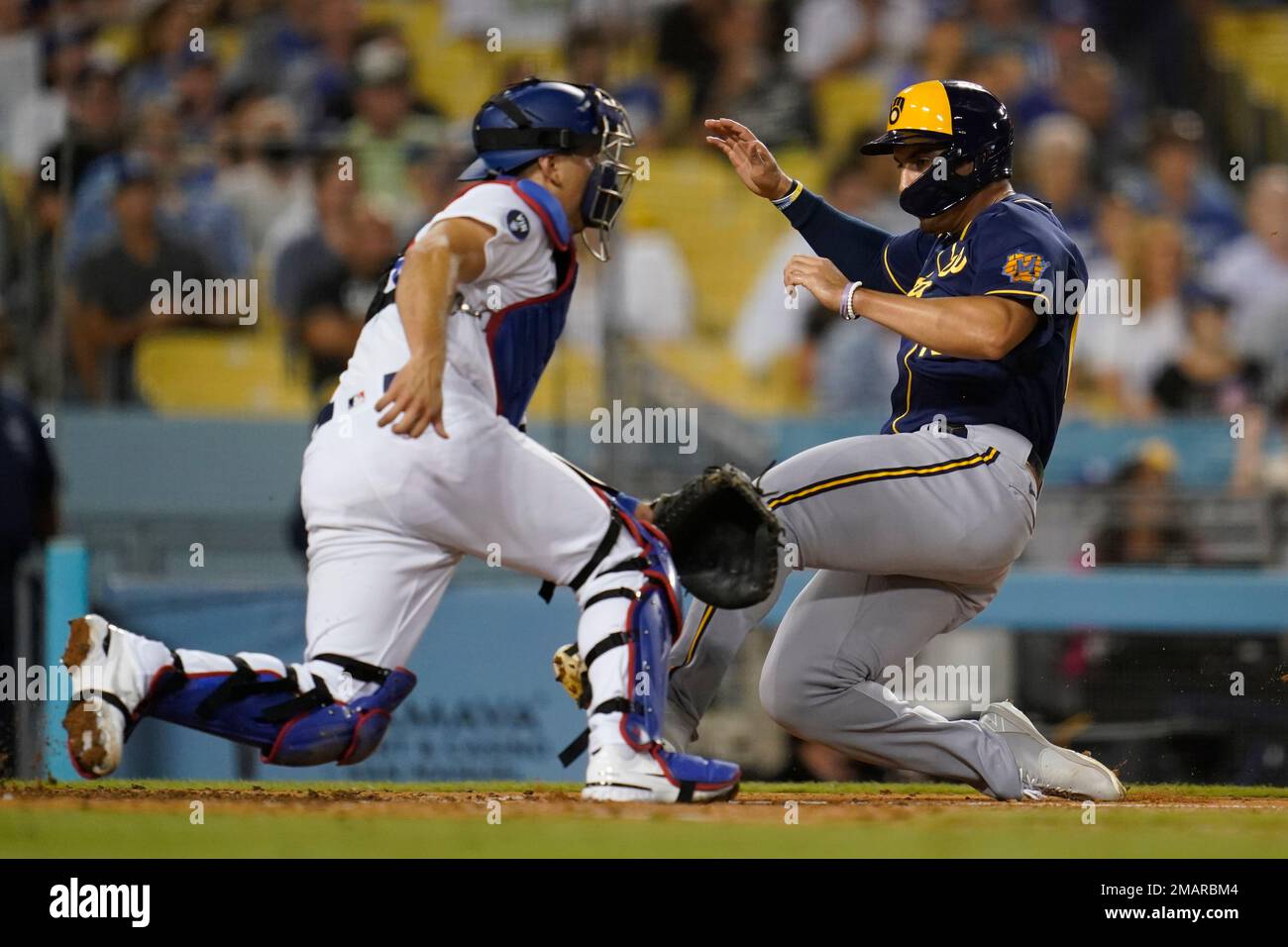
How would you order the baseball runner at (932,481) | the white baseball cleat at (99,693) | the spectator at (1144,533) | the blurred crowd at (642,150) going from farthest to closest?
the blurred crowd at (642,150), the spectator at (1144,533), the baseball runner at (932,481), the white baseball cleat at (99,693)

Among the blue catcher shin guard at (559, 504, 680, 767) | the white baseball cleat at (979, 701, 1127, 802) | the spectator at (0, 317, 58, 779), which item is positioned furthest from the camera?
the spectator at (0, 317, 58, 779)

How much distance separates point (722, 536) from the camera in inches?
173

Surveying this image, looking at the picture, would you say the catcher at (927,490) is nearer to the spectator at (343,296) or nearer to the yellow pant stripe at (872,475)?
the yellow pant stripe at (872,475)

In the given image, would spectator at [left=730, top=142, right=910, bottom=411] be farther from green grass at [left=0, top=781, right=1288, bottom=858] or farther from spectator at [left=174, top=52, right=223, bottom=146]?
green grass at [left=0, top=781, right=1288, bottom=858]

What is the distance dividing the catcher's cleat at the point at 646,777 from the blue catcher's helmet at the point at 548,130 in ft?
4.83

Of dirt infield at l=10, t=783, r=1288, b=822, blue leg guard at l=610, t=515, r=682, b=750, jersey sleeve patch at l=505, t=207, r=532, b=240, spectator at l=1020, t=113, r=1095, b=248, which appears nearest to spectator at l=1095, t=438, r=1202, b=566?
dirt infield at l=10, t=783, r=1288, b=822

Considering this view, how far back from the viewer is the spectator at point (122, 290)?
8398 millimetres

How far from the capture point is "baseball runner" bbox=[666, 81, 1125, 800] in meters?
4.39

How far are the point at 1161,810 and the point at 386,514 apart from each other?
87.5 inches

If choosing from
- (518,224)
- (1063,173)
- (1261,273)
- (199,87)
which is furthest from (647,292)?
(518,224)

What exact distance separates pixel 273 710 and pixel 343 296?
5006mm

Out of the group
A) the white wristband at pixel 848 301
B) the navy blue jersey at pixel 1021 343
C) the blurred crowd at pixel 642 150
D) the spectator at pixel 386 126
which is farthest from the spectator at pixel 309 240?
the white wristband at pixel 848 301

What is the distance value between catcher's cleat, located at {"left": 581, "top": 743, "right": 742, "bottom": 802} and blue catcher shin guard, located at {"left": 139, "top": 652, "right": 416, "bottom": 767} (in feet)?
1.88
